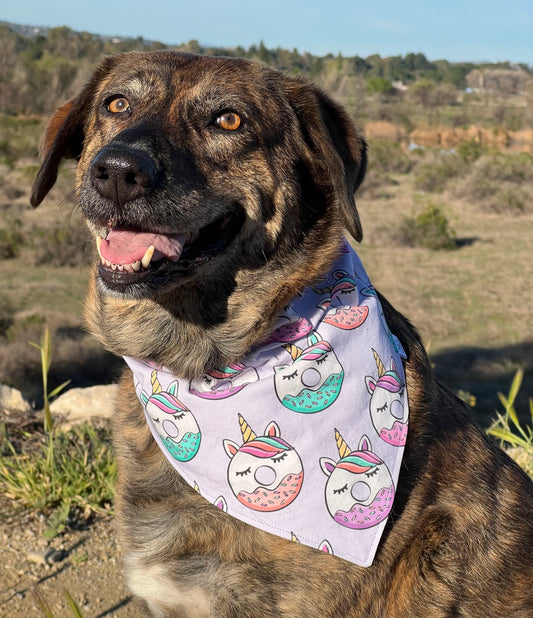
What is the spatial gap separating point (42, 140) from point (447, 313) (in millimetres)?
8572

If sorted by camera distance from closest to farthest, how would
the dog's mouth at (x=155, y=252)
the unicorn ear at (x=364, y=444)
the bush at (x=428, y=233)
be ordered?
the dog's mouth at (x=155, y=252) → the unicorn ear at (x=364, y=444) → the bush at (x=428, y=233)

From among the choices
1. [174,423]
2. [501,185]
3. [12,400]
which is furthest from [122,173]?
[501,185]

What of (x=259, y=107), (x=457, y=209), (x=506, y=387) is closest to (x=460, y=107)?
(x=457, y=209)

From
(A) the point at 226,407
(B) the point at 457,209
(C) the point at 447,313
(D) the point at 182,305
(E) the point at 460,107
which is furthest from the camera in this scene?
(E) the point at 460,107

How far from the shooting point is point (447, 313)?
10.8 meters

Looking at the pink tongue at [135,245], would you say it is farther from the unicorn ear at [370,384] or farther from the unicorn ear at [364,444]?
the unicorn ear at [364,444]

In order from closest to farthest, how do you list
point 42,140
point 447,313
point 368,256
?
1. point 42,140
2. point 447,313
3. point 368,256

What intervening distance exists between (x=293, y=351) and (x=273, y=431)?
0.33 metres

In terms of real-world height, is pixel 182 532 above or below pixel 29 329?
above

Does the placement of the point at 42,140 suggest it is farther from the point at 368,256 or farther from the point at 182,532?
the point at 368,256

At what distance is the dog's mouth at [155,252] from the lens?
2.47 meters

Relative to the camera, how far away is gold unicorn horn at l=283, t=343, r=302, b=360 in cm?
270

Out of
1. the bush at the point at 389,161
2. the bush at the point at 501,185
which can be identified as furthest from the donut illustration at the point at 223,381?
the bush at the point at 389,161

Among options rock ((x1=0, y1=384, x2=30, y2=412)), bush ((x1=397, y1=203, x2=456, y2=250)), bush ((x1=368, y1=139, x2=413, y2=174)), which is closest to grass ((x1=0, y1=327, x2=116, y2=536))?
rock ((x1=0, y1=384, x2=30, y2=412))
